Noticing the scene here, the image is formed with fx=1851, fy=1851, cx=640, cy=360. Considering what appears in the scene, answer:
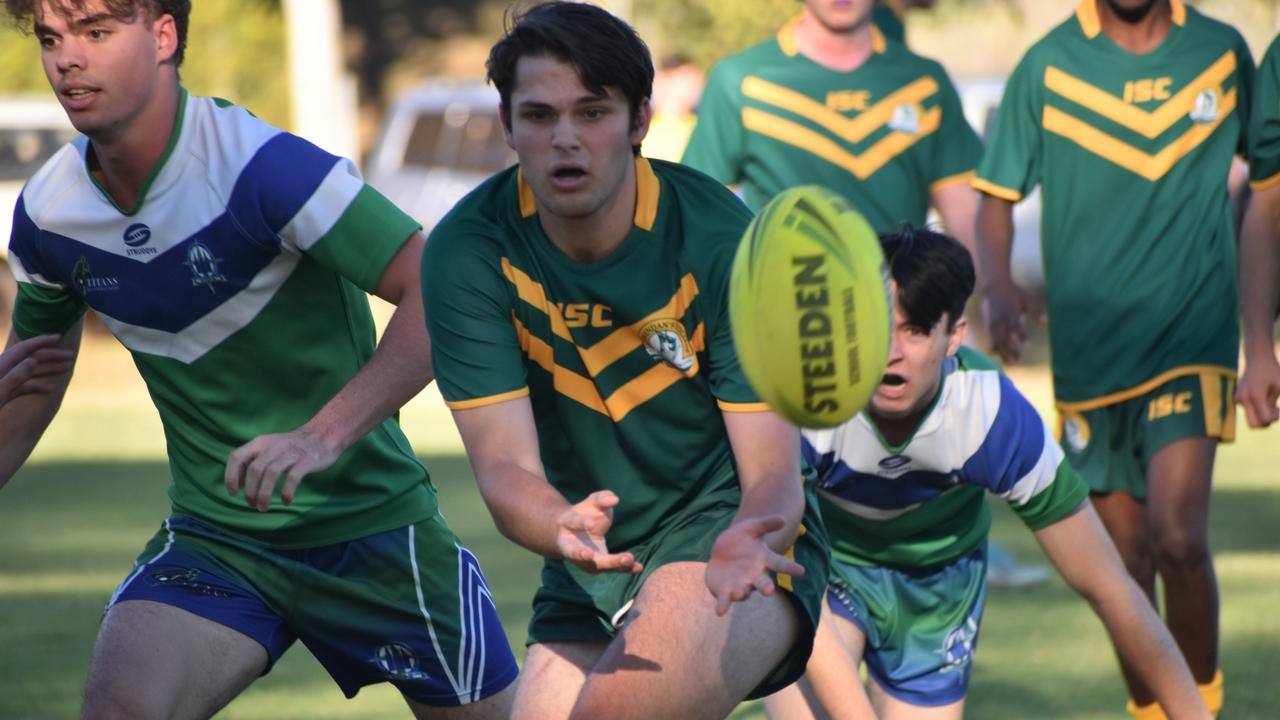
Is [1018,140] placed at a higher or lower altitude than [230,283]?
lower

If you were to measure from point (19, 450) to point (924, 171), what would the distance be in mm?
3693

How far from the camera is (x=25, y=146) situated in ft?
75.1

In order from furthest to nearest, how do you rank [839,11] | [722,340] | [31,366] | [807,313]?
[839,11], [31,366], [722,340], [807,313]

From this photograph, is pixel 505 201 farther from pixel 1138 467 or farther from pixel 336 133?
pixel 336 133

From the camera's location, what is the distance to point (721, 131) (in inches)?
275

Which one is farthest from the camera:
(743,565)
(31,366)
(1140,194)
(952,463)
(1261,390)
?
(1140,194)

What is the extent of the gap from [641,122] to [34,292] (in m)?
1.63

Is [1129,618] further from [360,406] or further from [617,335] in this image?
[360,406]

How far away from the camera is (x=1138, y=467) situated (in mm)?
6297

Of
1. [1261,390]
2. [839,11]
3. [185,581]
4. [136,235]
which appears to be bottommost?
[1261,390]

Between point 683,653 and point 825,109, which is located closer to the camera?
point 683,653

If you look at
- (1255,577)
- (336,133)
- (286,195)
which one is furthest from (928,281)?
(336,133)

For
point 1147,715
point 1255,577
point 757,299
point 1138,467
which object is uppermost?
point 757,299

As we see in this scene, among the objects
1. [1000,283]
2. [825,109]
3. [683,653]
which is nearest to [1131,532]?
[1000,283]
